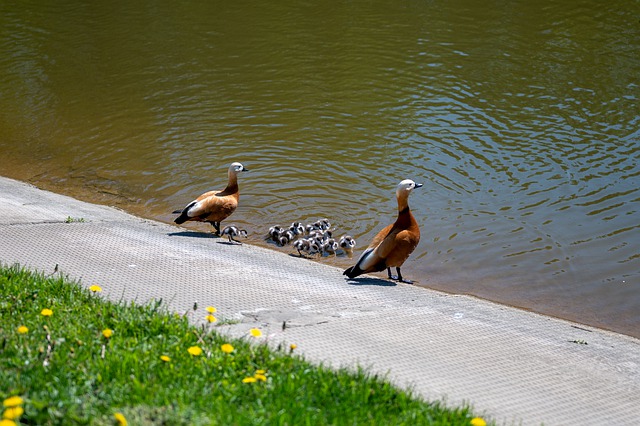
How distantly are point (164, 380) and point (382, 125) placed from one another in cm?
1078

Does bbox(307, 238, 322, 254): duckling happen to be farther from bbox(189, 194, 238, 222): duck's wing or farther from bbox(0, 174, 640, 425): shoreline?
bbox(189, 194, 238, 222): duck's wing

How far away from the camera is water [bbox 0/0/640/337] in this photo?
34.6 ft

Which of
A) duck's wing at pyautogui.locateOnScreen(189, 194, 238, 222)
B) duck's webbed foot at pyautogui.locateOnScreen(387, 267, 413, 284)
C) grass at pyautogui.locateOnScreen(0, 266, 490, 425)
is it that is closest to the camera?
grass at pyautogui.locateOnScreen(0, 266, 490, 425)

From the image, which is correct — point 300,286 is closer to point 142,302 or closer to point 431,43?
point 142,302

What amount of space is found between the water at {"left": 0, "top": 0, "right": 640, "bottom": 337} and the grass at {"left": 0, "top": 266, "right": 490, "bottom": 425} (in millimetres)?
4806

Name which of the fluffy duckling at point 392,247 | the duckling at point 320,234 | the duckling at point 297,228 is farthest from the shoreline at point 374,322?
the duckling at point 297,228

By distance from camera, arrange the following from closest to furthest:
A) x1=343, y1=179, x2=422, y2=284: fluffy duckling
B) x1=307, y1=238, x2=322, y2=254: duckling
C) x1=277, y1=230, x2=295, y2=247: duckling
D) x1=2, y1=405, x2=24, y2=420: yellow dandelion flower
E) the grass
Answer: x1=2, y1=405, x2=24, y2=420: yellow dandelion flower, the grass, x1=343, y1=179, x2=422, y2=284: fluffy duckling, x1=307, y1=238, x2=322, y2=254: duckling, x1=277, y1=230, x2=295, y2=247: duckling

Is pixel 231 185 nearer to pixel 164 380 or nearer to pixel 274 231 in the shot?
pixel 274 231

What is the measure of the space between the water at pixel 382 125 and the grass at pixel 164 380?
481 centimetres

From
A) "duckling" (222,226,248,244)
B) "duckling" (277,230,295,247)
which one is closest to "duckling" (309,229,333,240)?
"duckling" (277,230,295,247)

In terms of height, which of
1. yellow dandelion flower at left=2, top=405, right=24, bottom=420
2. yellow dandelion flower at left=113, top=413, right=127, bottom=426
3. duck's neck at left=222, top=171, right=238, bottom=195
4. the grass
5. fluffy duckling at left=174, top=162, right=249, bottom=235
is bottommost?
fluffy duckling at left=174, top=162, right=249, bottom=235

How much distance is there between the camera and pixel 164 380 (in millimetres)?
4652

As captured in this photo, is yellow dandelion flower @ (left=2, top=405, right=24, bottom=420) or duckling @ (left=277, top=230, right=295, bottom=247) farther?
duckling @ (left=277, top=230, right=295, bottom=247)

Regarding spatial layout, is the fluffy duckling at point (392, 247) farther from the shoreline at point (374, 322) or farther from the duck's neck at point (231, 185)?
the duck's neck at point (231, 185)
